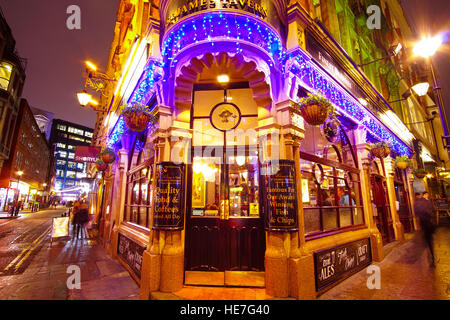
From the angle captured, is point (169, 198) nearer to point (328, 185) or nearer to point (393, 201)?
point (328, 185)

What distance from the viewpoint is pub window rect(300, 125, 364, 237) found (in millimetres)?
5383

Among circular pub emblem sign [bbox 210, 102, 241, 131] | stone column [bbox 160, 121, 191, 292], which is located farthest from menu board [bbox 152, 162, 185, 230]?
circular pub emblem sign [bbox 210, 102, 241, 131]

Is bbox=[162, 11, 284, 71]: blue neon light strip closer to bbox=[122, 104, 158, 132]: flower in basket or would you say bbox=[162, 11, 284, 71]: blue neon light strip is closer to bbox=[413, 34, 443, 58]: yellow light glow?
bbox=[122, 104, 158, 132]: flower in basket

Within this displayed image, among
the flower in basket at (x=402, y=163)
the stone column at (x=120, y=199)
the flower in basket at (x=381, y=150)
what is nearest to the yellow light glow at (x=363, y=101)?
the flower in basket at (x=381, y=150)

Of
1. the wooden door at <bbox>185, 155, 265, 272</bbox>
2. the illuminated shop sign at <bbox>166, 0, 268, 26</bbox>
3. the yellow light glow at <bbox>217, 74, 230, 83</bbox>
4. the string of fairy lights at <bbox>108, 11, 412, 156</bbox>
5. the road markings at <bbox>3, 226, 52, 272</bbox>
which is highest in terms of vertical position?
the illuminated shop sign at <bbox>166, 0, 268, 26</bbox>

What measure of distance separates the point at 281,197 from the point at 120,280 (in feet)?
14.6

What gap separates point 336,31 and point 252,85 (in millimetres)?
6198

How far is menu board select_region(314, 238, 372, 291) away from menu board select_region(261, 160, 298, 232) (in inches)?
42.4

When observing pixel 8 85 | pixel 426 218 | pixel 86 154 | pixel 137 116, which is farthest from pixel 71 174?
pixel 426 218

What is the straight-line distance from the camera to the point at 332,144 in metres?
6.99

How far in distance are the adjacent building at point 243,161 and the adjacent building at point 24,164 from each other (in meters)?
31.8

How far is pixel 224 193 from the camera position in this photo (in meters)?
5.32
